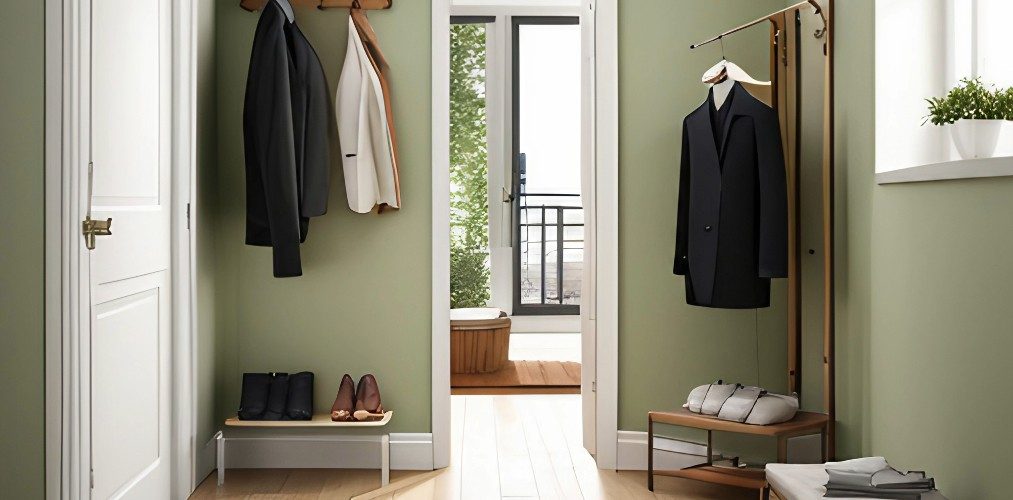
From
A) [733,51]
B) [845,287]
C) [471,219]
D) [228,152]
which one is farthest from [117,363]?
[471,219]

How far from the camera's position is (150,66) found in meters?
3.16

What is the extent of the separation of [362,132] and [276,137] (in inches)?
13.2

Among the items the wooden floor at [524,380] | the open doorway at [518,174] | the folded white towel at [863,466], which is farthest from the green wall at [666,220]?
the open doorway at [518,174]

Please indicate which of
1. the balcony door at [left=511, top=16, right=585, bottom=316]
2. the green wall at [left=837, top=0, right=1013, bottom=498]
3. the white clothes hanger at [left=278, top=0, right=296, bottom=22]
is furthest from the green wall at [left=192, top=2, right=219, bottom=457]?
the balcony door at [left=511, top=16, right=585, bottom=316]

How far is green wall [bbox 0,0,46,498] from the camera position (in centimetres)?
235

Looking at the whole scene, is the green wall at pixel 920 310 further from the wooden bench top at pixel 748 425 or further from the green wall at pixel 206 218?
the green wall at pixel 206 218

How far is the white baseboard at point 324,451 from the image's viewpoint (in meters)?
3.86

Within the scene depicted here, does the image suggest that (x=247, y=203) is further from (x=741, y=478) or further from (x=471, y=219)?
(x=471, y=219)

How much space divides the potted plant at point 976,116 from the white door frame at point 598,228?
1557 millimetres

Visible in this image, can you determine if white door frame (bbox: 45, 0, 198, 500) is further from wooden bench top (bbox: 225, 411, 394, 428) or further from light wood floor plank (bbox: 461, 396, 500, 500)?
light wood floor plank (bbox: 461, 396, 500, 500)

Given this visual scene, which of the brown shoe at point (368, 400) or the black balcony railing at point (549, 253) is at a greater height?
the black balcony railing at point (549, 253)

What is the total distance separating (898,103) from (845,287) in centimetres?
63

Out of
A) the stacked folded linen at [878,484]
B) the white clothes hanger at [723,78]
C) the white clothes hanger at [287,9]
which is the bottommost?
the stacked folded linen at [878,484]

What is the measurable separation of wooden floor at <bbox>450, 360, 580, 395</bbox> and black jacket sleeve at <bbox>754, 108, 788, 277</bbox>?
228 cm
